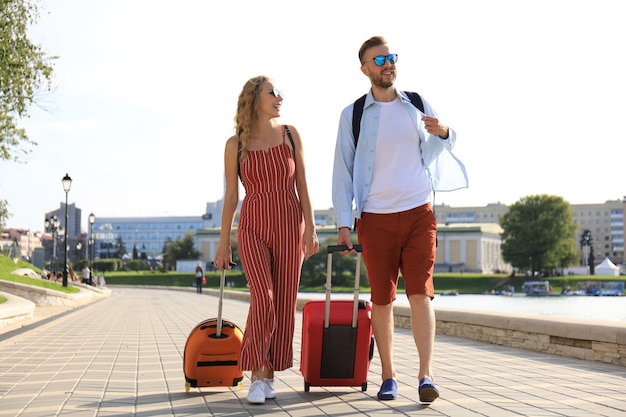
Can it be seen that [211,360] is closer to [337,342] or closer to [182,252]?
[337,342]

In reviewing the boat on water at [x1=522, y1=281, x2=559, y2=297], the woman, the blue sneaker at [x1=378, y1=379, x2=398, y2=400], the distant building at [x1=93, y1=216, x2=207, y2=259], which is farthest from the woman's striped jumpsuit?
the distant building at [x1=93, y1=216, x2=207, y2=259]

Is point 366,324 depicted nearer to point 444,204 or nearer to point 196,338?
point 196,338

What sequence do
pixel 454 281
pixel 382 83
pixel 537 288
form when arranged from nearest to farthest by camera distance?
pixel 382 83 < pixel 537 288 < pixel 454 281

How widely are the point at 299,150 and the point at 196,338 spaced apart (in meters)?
1.42

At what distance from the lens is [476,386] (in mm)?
6168

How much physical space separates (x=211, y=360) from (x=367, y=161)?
1.66m

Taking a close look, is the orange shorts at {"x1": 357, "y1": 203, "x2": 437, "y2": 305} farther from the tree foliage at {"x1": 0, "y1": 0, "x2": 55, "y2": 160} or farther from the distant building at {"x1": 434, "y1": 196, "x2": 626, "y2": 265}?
the distant building at {"x1": 434, "y1": 196, "x2": 626, "y2": 265}

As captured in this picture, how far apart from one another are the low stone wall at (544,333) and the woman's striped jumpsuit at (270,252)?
3593mm

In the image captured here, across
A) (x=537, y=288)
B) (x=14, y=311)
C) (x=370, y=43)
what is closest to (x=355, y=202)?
(x=370, y=43)

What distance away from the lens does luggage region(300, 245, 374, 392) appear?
5.64m

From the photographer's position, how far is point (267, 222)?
18.4 feet

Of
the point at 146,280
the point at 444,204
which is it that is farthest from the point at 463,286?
the point at 444,204

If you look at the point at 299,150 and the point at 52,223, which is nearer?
the point at 299,150

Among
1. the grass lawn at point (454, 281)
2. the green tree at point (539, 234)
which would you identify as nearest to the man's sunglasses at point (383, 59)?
the grass lawn at point (454, 281)
